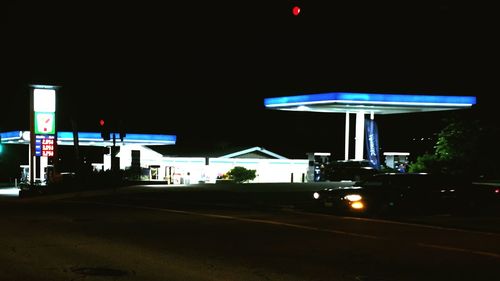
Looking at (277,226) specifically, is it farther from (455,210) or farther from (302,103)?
(302,103)

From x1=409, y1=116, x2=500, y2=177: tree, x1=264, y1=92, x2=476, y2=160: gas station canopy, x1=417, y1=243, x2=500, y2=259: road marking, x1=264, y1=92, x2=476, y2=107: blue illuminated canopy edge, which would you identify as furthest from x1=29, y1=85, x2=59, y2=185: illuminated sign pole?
x1=417, y1=243, x2=500, y2=259: road marking

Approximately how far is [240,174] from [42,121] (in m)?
13.3

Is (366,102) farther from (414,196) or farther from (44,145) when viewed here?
(414,196)

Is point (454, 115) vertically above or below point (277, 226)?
above

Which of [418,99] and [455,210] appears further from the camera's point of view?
[418,99]

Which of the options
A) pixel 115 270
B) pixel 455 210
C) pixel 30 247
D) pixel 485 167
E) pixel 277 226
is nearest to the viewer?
pixel 115 270

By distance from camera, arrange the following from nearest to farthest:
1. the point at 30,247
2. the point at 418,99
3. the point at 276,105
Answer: the point at 30,247 → the point at 418,99 → the point at 276,105

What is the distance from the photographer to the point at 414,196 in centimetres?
2366

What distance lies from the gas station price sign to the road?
26096mm

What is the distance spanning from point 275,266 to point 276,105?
140 feet

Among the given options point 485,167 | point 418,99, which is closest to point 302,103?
point 418,99

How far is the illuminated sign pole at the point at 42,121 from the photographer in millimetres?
50312

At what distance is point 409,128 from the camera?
85.6 m

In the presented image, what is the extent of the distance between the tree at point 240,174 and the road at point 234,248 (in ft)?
92.4
